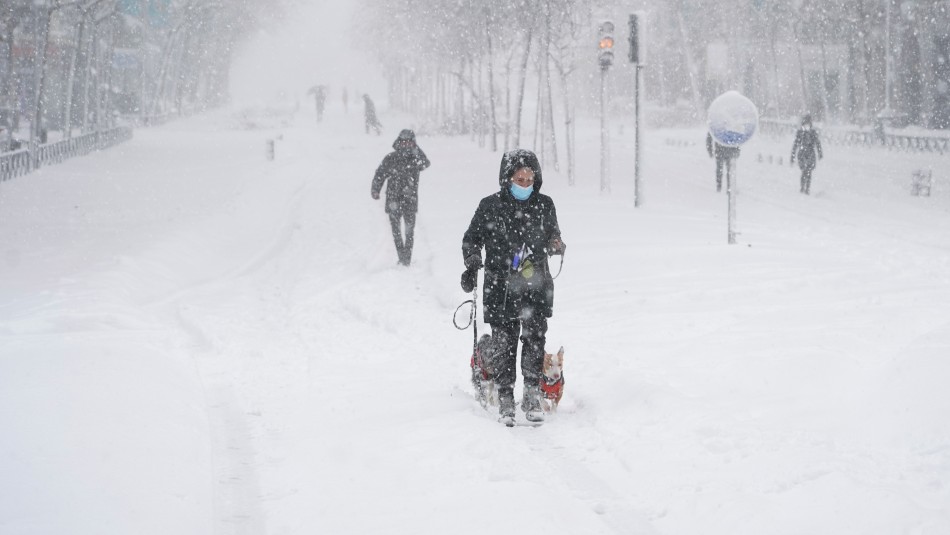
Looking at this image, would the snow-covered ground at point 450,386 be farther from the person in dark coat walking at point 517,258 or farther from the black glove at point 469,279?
the black glove at point 469,279

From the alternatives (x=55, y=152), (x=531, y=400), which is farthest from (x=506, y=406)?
(x=55, y=152)

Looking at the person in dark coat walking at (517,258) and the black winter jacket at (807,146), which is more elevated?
the black winter jacket at (807,146)

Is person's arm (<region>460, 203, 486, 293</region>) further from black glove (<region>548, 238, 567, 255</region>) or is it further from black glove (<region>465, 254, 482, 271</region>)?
black glove (<region>548, 238, 567, 255</region>)

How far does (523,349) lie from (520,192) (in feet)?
3.34

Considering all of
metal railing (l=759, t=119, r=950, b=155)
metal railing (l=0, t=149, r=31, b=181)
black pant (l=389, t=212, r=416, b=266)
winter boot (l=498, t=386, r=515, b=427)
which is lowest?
winter boot (l=498, t=386, r=515, b=427)

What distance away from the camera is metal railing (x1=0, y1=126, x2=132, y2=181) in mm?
23070

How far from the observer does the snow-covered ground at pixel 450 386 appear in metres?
4.51

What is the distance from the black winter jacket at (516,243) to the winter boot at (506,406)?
1.52ft

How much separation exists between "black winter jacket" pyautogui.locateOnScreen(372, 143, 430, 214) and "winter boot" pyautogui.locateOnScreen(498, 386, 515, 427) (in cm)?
631

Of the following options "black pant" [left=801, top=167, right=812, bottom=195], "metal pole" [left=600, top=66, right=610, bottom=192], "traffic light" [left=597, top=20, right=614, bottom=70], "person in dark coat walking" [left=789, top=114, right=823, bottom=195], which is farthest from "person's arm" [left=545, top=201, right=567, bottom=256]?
"black pant" [left=801, top=167, right=812, bottom=195]

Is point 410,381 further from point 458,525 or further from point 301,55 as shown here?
point 301,55

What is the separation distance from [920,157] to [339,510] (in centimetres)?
2951

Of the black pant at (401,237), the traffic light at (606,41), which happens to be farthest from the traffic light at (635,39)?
the black pant at (401,237)

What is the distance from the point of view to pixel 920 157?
29875mm
